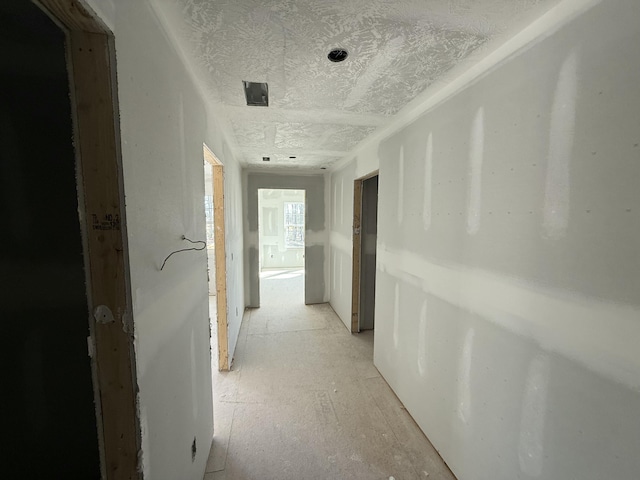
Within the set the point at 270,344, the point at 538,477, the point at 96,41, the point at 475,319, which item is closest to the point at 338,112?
the point at 96,41

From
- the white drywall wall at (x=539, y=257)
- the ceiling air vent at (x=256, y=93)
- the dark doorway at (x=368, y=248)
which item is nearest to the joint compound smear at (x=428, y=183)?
the white drywall wall at (x=539, y=257)

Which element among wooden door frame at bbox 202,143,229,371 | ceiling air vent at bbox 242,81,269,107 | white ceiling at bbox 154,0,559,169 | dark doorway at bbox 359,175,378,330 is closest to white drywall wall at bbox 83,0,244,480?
white ceiling at bbox 154,0,559,169

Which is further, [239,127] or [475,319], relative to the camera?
[239,127]

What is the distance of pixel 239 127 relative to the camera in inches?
91.7

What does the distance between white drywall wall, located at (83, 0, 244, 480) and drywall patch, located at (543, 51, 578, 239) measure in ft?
4.91

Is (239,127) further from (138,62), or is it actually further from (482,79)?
(482,79)

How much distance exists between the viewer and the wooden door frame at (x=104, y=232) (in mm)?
705

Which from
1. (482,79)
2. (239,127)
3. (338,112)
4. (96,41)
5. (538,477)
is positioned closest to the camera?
(96,41)

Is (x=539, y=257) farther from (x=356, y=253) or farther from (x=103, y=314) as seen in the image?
(x=356, y=253)

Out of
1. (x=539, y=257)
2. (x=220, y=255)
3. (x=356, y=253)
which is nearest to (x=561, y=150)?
(x=539, y=257)

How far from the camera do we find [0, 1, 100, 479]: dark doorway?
0.87 metres

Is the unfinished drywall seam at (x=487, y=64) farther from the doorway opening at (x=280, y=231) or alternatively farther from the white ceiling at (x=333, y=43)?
the doorway opening at (x=280, y=231)

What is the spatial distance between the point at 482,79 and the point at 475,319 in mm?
1249

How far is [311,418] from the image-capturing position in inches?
80.4
